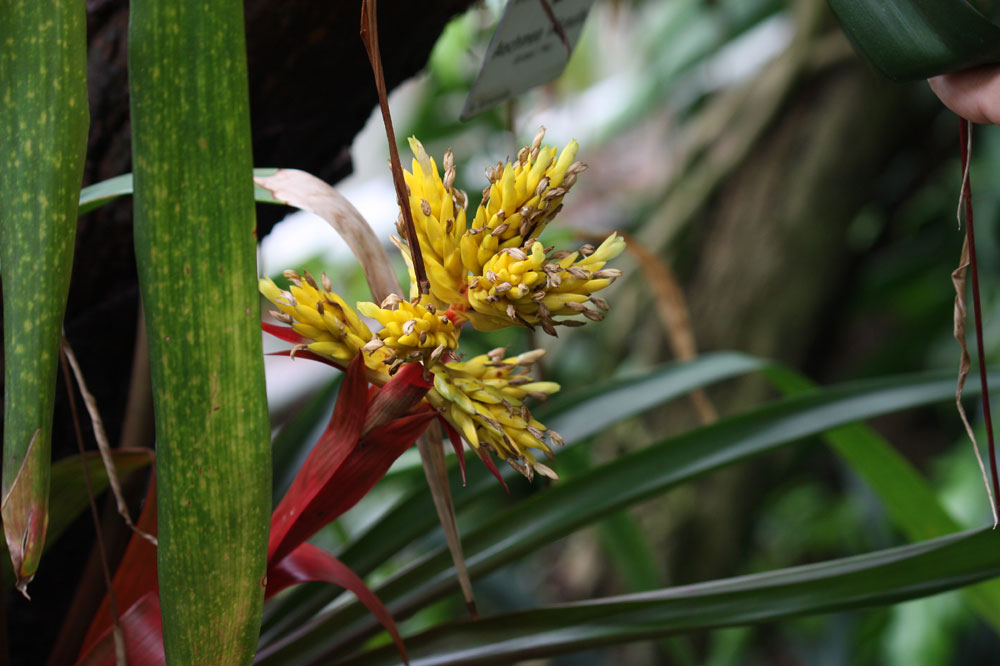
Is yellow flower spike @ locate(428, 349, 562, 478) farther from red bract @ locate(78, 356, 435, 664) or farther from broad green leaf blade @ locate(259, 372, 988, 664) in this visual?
broad green leaf blade @ locate(259, 372, 988, 664)

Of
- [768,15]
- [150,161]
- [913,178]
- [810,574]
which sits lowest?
[810,574]

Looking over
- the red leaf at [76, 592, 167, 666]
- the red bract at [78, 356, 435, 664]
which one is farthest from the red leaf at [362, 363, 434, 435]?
the red leaf at [76, 592, 167, 666]

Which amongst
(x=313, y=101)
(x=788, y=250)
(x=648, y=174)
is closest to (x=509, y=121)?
(x=313, y=101)

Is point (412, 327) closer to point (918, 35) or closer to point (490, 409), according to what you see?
A: point (490, 409)

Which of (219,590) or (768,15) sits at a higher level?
(768,15)

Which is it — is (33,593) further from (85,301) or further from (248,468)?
(248,468)

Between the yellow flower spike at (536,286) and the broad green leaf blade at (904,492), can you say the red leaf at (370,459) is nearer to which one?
the yellow flower spike at (536,286)
